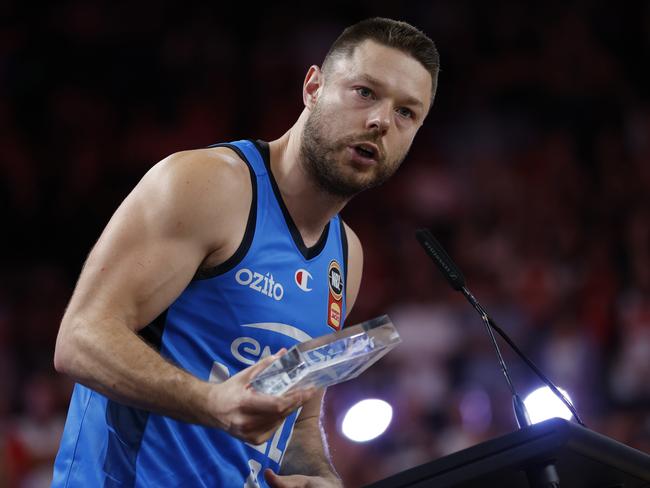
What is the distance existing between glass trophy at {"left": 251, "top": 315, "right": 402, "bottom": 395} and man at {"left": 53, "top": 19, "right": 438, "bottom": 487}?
31mm

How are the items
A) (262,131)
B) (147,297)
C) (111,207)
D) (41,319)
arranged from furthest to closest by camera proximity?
1. (262,131)
2. (111,207)
3. (41,319)
4. (147,297)

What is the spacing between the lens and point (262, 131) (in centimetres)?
716

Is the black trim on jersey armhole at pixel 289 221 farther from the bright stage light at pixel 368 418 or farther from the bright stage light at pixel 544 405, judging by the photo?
the bright stage light at pixel 368 418

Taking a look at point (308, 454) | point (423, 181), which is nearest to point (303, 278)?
point (308, 454)

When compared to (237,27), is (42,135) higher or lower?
lower

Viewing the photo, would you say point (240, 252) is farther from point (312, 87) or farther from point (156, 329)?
point (312, 87)

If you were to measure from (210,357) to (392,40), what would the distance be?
99 cm

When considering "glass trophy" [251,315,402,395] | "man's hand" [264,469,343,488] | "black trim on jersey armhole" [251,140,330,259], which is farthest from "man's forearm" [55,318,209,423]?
"black trim on jersey armhole" [251,140,330,259]

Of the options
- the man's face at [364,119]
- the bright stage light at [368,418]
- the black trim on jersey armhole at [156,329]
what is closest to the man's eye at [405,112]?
the man's face at [364,119]

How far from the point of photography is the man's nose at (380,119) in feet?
7.82

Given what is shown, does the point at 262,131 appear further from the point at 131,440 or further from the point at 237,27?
the point at 131,440

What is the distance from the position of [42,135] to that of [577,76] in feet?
13.6

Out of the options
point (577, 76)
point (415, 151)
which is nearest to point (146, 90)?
point (415, 151)

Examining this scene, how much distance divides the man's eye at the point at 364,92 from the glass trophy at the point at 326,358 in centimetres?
102
